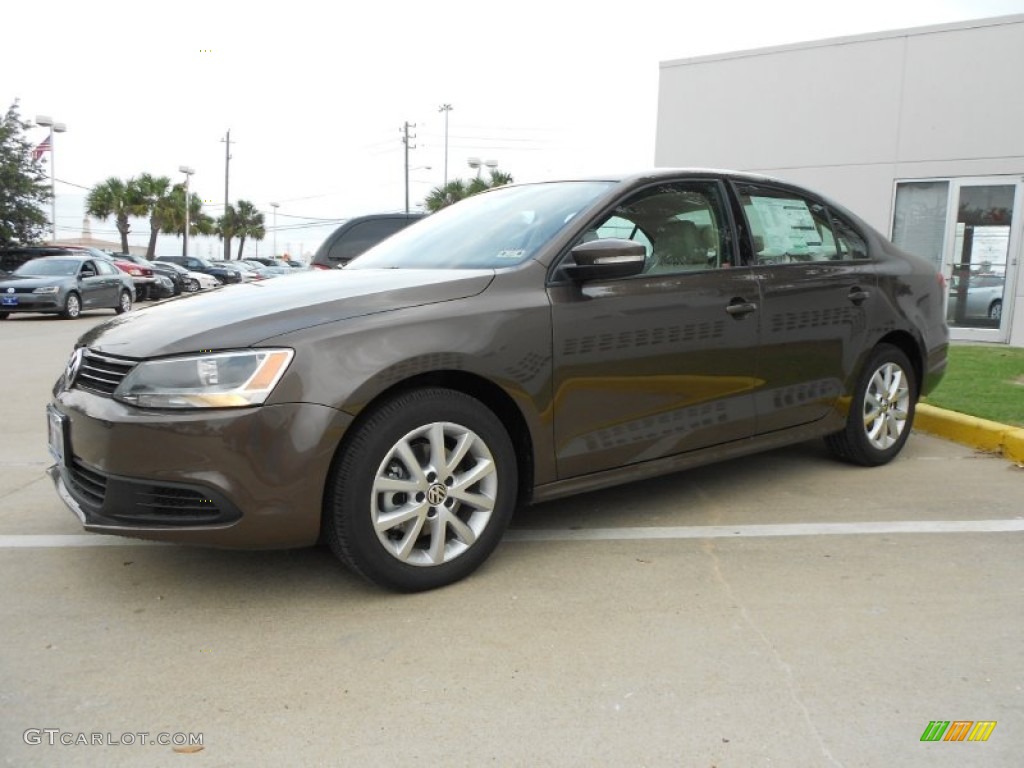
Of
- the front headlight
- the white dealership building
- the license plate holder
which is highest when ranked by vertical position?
the white dealership building

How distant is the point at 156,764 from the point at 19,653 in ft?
2.90

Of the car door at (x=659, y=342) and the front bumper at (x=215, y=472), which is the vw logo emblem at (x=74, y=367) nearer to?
the front bumper at (x=215, y=472)

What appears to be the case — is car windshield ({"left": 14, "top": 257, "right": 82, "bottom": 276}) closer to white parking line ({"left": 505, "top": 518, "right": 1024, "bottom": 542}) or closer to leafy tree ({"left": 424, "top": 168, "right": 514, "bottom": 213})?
white parking line ({"left": 505, "top": 518, "right": 1024, "bottom": 542})

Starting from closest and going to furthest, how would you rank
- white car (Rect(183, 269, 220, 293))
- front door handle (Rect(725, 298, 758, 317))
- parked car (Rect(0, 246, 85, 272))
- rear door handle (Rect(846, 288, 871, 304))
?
front door handle (Rect(725, 298, 758, 317)) < rear door handle (Rect(846, 288, 871, 304)) < parked car (Rect(0, 246, 85, 272)) < white car (Rect(183, 269, 220, 293))

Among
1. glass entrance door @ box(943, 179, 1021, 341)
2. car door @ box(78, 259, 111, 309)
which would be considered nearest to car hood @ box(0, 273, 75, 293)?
car door @ box(78, 259, 111, 309)

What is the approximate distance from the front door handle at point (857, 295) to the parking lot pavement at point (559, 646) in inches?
44.6

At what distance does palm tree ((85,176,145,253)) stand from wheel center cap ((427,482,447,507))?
53446mm

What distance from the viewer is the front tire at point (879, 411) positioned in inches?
192

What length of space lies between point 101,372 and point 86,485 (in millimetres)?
415

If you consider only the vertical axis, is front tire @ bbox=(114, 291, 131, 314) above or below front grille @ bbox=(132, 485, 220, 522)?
below

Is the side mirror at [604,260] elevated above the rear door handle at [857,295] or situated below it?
above

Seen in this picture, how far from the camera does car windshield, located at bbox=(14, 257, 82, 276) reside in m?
18.9

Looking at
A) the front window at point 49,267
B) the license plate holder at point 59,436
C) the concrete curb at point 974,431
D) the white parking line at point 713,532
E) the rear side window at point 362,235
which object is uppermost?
the rear side window at point 362,235

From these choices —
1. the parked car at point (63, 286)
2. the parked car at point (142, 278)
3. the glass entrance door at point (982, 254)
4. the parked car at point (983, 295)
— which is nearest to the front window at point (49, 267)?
the parked car at point (63, 286)
